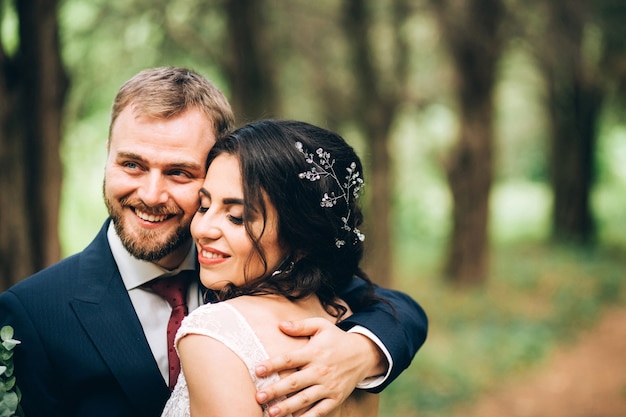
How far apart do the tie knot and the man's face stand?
0.09m

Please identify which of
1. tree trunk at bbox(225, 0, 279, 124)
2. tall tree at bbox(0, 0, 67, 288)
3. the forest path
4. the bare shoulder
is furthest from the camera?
tree trunk at bbox(225, 0, 279, 124)

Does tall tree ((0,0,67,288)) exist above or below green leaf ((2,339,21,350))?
above

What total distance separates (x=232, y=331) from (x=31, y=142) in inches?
117

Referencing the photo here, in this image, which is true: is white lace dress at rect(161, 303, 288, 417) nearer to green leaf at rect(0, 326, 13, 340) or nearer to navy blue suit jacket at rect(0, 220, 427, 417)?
navy blue suit jacket at rect(0, 220, 427, 417)

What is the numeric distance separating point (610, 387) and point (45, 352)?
685cm

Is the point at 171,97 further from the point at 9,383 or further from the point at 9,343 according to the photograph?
the point at 9,383

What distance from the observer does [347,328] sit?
2.57 metres

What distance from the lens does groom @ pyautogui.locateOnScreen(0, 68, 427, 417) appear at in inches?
91.4

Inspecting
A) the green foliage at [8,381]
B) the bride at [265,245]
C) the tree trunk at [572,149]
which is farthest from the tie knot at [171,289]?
the tree trunk at [572,149]

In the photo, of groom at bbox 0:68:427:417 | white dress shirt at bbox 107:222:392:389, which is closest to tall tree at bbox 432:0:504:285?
groom at bbox 0:68:427:417

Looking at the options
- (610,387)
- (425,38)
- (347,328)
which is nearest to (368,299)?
(347,328)

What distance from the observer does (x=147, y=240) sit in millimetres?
2664

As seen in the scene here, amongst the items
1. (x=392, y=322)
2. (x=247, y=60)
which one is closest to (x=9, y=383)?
(x=392, y=322)

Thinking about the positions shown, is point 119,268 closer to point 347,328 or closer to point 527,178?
point 347,328
